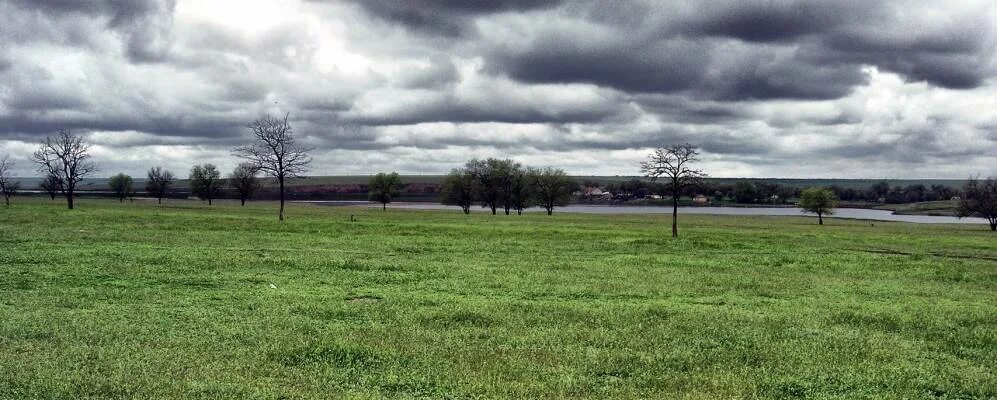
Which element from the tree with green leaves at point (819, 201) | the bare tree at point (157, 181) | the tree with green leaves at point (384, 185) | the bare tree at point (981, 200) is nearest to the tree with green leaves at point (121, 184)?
the bare tree at point (157, 181)

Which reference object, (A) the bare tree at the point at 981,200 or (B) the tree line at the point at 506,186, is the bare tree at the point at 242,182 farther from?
(A) the bare tree at the point at 981,200

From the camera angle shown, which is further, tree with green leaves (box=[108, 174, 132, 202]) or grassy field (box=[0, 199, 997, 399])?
tree with green leaves (box=[108, 174, 132, 202])

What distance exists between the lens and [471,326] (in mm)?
16156

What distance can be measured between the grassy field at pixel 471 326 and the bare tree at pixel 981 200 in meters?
96.5

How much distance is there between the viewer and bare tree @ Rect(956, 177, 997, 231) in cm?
11125

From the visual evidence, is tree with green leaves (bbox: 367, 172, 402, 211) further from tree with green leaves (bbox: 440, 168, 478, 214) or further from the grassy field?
the grassy field

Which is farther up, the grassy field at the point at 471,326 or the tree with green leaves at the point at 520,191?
the tree with green leaves at the point at 520,191

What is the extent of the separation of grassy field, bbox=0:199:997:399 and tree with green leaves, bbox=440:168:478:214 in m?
111

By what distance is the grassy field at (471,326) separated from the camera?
37.4 feet

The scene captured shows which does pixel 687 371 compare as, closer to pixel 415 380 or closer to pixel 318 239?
pixel 415 380

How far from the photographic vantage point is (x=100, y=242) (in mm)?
34312

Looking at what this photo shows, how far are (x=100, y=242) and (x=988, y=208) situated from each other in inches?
4887

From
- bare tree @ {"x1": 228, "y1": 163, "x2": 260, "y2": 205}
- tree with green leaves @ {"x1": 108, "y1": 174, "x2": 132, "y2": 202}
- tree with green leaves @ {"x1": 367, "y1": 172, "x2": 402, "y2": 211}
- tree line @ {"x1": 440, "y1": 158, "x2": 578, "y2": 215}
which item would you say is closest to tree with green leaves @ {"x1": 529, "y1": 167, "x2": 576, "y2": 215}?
tree line @ {"x1": 440, "y1": 158, "x2": 578, "y2": 215}

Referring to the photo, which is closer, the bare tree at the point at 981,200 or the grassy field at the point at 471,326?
the grassy field at the point at 471,326
